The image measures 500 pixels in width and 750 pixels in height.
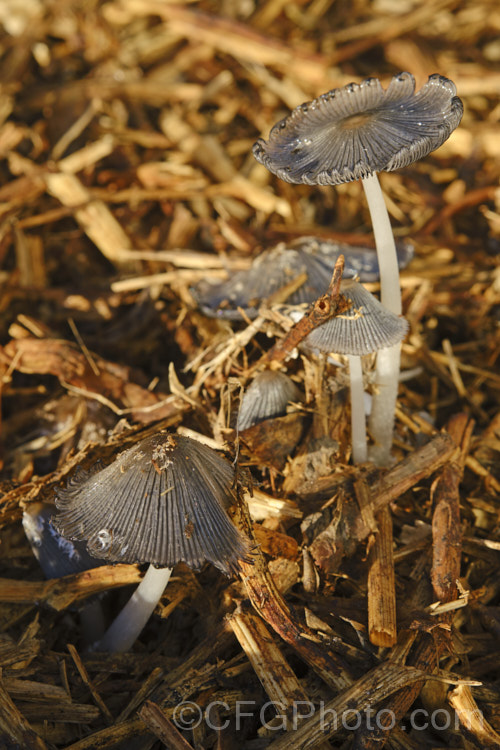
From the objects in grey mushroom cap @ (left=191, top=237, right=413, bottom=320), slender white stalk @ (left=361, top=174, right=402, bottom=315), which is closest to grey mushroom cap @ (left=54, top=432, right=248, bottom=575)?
slender white stalk @ (left=361, top=174, right=402, bottom=315)

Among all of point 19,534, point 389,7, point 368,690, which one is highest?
point 389,7

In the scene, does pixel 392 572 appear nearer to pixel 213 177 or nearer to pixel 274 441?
pixel 274 441

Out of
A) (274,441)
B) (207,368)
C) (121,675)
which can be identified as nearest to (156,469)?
(274,441)

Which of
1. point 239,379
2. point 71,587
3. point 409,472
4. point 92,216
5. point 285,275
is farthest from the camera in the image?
point 92,216

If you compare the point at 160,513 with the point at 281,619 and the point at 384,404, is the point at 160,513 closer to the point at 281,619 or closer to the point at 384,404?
the point at 281,619

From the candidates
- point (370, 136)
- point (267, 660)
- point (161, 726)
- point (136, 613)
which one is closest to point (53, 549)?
point (136, 613)

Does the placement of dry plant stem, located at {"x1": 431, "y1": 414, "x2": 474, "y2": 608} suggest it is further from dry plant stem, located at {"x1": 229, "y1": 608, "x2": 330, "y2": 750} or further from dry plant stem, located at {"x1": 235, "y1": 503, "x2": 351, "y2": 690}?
dry plant stem, located at {"x1": 229, "y1": 608, "x2": 330, "y2": 750}
